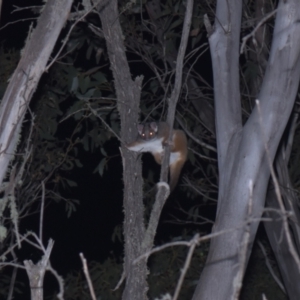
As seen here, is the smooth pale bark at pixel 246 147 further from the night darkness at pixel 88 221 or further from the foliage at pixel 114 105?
the night darkness at pixel 88 221

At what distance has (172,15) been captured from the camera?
6.18 meters

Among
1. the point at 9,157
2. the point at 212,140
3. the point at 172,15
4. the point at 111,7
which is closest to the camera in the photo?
the point at 9,157

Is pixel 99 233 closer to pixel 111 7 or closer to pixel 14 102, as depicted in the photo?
pixel 111 7

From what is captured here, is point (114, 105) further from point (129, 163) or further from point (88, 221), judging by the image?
point (88, 221)

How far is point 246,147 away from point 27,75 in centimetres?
131

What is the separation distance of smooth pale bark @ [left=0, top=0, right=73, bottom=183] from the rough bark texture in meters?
0.97

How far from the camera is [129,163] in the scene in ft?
13.1

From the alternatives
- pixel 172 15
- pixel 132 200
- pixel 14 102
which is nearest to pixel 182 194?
pixel 172 15

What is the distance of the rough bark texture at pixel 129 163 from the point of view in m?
3.88

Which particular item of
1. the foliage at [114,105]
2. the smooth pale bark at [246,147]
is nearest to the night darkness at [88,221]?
the foliage at [114,105]

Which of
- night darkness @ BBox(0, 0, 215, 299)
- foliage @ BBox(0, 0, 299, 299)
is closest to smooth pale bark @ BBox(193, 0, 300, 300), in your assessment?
foliage @ BBox(0, 0, 299, 299)

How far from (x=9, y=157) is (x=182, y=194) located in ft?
18.1

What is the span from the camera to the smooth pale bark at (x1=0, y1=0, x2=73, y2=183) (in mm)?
2908

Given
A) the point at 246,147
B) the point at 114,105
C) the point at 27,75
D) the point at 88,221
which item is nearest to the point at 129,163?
the point at 246,147
